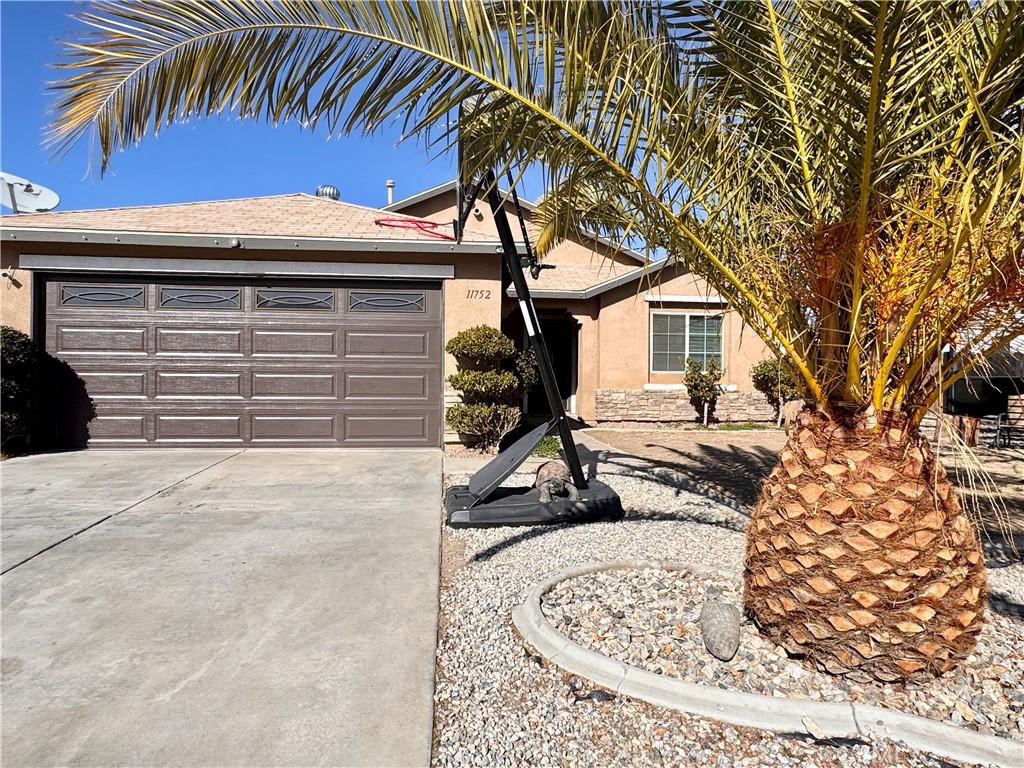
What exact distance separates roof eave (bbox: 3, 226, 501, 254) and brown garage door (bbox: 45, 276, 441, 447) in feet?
2.22

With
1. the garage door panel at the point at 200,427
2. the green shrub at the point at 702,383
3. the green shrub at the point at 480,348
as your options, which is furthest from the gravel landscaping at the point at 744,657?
the green shrub at the point at 702,383

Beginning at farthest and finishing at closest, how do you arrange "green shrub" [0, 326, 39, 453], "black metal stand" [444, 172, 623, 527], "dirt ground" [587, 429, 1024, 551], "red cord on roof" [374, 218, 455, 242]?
"red cord on roof" [374, 218, 455, 242] < "green shrub" [0, 326, 39, 453] < "dirt ground" [587, 429, 1024, 551] < "black metal stand" [444, 172, 623, 527]

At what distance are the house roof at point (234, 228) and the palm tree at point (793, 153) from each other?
5994 mm

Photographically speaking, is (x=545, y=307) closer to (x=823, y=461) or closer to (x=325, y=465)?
(x=325, y=465)

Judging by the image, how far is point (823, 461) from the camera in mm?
2613

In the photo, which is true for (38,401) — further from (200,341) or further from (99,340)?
(200,341)

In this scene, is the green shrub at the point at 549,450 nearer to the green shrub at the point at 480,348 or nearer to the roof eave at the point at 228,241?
the green shrub at the point at 480,348

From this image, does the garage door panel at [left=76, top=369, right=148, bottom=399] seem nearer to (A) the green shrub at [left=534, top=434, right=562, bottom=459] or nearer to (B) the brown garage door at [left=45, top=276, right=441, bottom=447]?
(B) the brown garage door at [left=45, top=276, right=441, bottom=447]

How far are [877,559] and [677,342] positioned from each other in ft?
39.1

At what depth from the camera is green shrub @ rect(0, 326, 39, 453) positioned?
7965mm

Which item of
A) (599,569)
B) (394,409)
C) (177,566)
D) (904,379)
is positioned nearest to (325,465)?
(394,409)

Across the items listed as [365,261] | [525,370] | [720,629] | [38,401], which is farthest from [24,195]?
[720,629]

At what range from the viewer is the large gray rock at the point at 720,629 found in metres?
2.76

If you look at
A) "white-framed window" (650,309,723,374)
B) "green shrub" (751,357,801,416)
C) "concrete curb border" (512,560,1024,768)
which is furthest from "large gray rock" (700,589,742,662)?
"white-framed window" (650,309,723,374)
